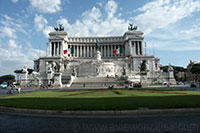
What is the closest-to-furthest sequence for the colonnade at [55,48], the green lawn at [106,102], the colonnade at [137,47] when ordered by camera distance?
the green lawn at [106,102], the colonnade at [137,47], the colonnade at [55,48]

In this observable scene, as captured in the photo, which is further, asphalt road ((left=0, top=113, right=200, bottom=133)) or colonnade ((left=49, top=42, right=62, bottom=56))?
colonnade ((left=49, top=42, right=62, bottom=56))

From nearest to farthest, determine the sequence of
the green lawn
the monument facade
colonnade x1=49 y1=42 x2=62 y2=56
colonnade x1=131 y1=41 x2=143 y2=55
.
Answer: the green lawn, the monument facade, colonnade x1=131 y1=41 x2=143 y2=55, colonnade x1=49 y1=42 x2=62 y2=56

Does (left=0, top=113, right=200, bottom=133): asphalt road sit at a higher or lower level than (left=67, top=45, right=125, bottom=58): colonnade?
lower

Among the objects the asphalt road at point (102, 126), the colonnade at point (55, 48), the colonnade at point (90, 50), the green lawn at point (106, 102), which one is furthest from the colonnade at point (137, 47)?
the asphalt road at point (102, 126)

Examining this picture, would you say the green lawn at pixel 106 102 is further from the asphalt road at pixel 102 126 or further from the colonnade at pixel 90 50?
the colonnade at pixel 90 50

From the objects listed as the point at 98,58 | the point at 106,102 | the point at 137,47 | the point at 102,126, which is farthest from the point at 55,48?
the point at 102,126

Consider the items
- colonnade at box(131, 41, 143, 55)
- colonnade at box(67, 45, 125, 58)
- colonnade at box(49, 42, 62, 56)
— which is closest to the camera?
colonnade at box(131, 41, 143, 55)

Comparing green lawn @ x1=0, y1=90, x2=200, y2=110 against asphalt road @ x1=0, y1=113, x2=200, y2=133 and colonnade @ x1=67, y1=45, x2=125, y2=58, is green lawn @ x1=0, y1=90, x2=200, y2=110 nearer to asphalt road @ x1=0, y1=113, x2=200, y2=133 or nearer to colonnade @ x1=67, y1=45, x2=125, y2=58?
asphalt road @ x1=0, y1=113, x2=200, y2=133


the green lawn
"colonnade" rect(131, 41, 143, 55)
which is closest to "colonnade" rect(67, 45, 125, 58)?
"colonnade" rect(131, 41, 143, 55)

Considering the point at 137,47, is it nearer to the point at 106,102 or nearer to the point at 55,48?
the point at 55,48

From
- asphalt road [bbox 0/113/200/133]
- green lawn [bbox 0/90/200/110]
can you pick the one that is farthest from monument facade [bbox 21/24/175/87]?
asphalt road [bbox 0/113/200/133]

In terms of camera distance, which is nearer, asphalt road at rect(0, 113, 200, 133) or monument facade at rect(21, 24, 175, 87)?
asphalt road at rect(0, 113, 200, 133)

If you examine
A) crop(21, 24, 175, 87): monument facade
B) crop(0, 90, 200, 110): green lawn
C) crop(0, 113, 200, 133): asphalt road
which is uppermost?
crop(21, 24, 175, 87): monument facade

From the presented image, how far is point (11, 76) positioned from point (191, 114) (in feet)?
373
